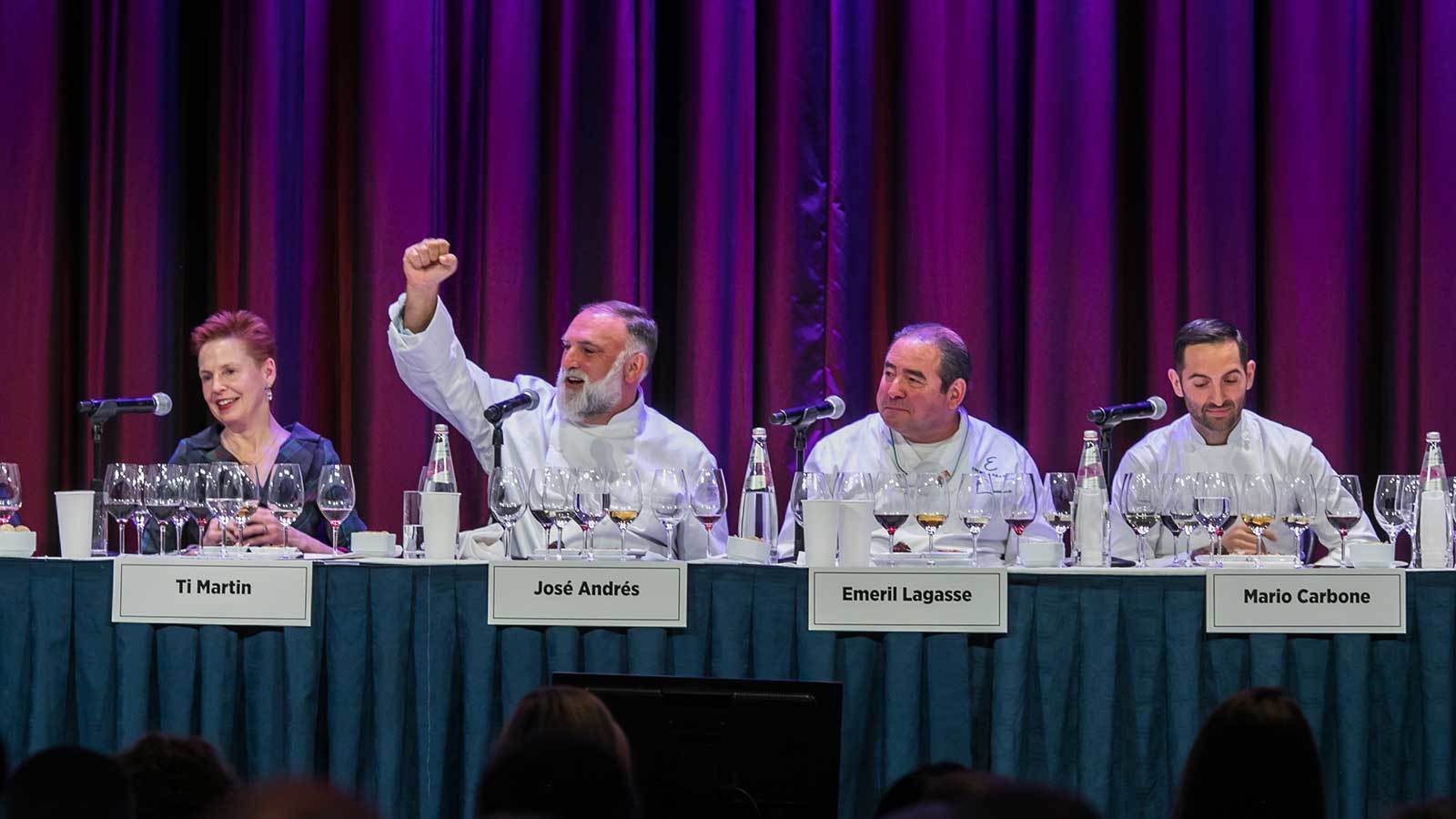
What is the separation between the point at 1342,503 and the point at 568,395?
2399 millimetres

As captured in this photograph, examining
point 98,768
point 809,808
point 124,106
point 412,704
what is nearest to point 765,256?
point 124,106

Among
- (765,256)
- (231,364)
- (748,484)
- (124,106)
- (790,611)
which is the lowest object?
(790,611)

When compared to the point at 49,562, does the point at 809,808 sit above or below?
below

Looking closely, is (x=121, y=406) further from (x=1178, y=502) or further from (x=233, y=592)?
(x=1178, y=502)

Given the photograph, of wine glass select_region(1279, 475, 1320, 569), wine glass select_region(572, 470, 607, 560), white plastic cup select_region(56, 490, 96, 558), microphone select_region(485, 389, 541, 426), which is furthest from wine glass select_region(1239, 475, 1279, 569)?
white plastic cup select_region(56, 490, 96, 558)

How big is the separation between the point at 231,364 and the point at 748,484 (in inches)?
76.4

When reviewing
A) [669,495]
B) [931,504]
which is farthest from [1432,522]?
[669,495]

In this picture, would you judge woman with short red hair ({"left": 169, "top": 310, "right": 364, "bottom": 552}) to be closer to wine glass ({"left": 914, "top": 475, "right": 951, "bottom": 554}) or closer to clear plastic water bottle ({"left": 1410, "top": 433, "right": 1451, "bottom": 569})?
wine glass ({"left": 914, "top": 475, "right": 951, "bottom": 554})

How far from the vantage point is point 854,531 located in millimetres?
3125

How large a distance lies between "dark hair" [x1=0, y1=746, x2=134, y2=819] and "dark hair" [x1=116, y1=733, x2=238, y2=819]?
0.34 meters

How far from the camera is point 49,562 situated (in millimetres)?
3156

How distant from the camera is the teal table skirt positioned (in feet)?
9.87

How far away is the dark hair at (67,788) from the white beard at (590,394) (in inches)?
135

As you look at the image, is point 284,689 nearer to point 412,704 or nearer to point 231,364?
point 412,704
